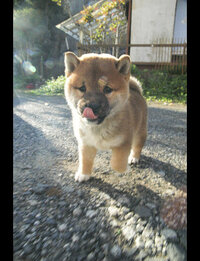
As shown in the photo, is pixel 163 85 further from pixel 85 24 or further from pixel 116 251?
pixel 116 251

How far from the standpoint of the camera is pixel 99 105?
5.09 ft

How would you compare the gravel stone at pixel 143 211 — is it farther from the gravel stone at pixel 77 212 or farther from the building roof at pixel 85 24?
the building roof at pixel 85 24

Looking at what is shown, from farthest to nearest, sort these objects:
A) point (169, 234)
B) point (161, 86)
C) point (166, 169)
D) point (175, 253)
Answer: point (161, 86)
point (166, 169)
point (169, 234)
point (175, 253)

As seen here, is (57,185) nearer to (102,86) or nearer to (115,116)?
(115,116)

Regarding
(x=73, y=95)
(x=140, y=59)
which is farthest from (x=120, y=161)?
(x=140, y=59)

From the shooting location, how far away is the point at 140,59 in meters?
8.77

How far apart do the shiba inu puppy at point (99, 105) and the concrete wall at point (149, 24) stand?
302 inches

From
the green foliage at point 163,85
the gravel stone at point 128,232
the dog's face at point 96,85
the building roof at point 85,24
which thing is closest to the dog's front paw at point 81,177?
the dog's face at point 96,85

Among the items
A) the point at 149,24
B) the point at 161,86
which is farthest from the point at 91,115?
the point at 149,24

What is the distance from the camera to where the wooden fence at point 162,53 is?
26.3 ft

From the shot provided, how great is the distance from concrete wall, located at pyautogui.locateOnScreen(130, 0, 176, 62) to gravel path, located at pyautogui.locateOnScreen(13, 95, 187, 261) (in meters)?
7.03

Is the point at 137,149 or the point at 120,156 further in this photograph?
the point at 137,149

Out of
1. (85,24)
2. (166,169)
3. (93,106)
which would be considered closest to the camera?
(93,106)

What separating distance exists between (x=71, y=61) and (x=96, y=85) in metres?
0.40
